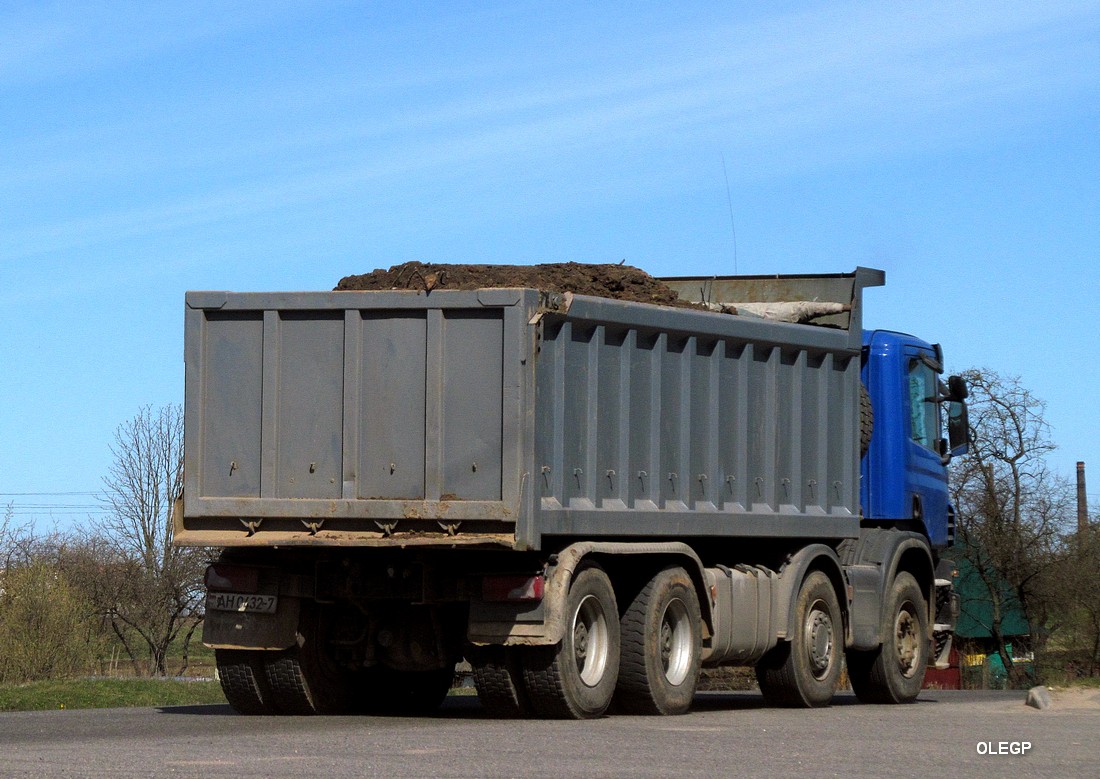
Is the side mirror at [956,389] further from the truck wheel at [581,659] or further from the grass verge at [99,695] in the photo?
the grass verge at [99,695]

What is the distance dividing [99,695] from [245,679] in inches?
414

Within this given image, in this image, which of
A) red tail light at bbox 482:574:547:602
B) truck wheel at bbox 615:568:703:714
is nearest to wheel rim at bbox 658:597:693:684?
truck wheel at bbox 615:568:703:714

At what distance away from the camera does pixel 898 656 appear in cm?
1512

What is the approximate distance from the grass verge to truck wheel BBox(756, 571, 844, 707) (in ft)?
28.1

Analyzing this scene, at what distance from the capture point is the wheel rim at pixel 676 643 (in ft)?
39.3

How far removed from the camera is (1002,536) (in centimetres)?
4734

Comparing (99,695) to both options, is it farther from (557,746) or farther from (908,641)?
(557,746)

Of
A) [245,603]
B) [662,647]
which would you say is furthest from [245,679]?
[662,647]

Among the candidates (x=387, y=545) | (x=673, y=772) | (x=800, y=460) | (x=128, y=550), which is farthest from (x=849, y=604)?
(x=128, y=550)

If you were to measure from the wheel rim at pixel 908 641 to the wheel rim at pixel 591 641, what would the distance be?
190 inches

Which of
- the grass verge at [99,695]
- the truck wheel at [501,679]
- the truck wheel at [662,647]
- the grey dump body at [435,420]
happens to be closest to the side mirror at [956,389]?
the grey dump body at [435,420]

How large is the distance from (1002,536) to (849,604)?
3481 centimetres

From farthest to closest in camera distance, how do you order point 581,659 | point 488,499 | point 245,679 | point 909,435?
point 909,435
point 245,679
point 581,659
point 488,499

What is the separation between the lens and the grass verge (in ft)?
63.5
